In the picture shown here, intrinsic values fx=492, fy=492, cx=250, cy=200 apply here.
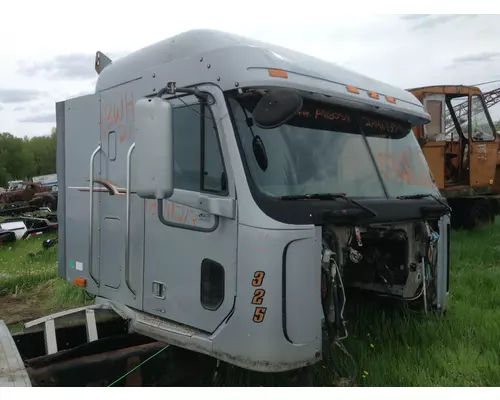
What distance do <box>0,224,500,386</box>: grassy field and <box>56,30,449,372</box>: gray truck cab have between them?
346 millimetres

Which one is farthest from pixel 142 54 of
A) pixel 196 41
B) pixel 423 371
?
pixel 423 371

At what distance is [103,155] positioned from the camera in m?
4.26

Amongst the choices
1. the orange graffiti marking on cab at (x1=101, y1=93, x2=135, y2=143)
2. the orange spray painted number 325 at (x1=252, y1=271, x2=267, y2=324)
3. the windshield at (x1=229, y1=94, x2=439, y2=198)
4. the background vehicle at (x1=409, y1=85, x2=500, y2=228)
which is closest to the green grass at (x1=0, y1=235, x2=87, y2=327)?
the orange graffiti marking on cab at (x1=101, y1=93, x2=135, y2=143)

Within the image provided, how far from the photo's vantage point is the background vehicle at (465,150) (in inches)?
391

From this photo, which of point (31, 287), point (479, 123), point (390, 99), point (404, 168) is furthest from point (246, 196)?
point (479, 123)

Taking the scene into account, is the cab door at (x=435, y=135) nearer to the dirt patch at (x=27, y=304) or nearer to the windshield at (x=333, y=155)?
the windshield at (x=333, y=155)

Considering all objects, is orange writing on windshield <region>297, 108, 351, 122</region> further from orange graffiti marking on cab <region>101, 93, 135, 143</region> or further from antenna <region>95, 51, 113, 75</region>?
antenna <region>95, 51, 113, 75</region>

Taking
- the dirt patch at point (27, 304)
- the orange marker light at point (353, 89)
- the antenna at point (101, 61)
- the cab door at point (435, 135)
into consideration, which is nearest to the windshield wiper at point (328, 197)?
the orange marker light at point (353, 89)

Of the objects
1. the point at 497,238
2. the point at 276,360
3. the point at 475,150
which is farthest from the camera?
the point at 475,150

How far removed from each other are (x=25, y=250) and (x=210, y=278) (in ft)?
28.5

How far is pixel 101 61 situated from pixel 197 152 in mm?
2141

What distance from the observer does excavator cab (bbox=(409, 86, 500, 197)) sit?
9984 mm

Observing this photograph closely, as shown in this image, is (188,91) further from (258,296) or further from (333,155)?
(258,296)

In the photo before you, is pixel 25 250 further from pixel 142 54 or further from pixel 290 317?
pixel 290 317
